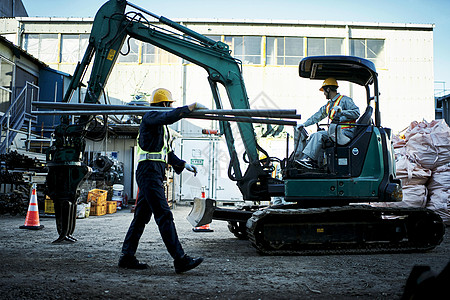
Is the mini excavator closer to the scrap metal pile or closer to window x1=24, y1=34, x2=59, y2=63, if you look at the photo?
the scrap metal pile

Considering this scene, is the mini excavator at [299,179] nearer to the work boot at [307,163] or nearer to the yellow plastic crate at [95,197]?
the work boot at [307,163]

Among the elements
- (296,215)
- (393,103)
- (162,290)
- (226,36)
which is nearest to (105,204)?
(296,215)

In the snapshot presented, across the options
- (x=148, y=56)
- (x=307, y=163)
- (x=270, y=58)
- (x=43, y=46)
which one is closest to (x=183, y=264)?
(x=307, y=163)

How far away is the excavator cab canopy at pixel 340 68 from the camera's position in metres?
6.68

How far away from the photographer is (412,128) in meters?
10.7

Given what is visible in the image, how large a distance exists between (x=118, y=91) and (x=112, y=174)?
7.63m

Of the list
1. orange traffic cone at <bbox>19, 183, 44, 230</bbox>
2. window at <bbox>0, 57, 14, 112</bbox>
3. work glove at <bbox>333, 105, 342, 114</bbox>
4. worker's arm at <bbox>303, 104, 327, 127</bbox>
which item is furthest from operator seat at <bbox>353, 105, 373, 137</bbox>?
window at <bbox>0, 57, 14, 112</bbox>

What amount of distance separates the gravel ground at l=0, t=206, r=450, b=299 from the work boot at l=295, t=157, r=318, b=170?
1.39 m

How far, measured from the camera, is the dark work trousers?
182 inches

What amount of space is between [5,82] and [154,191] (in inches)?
511

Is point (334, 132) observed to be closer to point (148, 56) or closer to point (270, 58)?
point (270, 58)

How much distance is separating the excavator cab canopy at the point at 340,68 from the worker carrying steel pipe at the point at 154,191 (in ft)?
8.87

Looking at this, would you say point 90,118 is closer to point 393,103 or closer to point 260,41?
point 260,41

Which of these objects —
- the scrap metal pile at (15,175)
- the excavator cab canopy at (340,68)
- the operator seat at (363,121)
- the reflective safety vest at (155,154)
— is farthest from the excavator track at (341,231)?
the scrap metal pile at (15,175)
